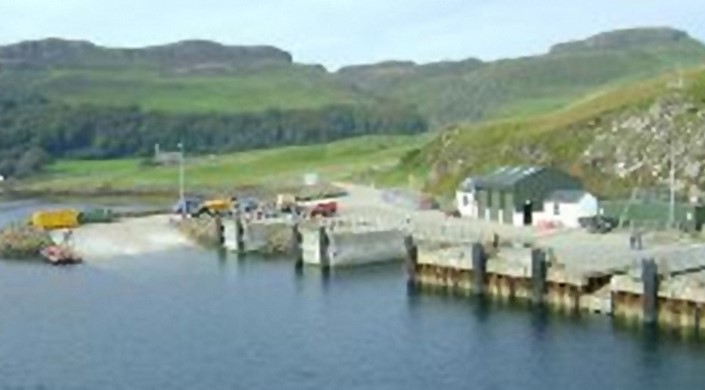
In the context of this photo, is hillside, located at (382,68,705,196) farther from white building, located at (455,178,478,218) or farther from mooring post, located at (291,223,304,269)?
mooring post, located at (291,223,304,269)

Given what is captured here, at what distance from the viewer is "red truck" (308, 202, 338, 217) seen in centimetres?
14438

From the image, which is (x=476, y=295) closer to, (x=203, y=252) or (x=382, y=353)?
(x=382, y=353)

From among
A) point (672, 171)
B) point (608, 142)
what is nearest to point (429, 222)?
point (672, 171)

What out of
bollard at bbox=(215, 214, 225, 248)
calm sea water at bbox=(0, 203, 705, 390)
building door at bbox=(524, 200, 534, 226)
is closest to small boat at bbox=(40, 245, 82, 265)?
calm sea water at bbox=(0, 203, 705, 390)

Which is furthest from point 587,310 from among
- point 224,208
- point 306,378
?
point 224,208

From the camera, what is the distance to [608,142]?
14475 cm

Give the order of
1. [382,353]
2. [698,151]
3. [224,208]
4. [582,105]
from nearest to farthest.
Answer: [382,353] → [698,151] → [224,208] → [582,105]

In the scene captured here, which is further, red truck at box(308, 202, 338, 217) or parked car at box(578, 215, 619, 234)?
red truck at box(308, 202, 338, 217)

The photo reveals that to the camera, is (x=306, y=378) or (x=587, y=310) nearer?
(x=306, y=378)

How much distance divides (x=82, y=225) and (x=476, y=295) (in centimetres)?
6250

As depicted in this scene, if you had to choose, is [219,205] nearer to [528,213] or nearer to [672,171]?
[528,213]

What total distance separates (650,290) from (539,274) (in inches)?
437

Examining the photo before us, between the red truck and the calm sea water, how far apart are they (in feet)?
80.9

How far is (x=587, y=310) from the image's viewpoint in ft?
314
